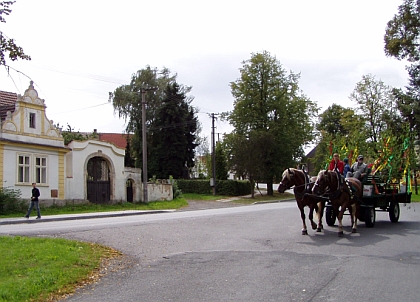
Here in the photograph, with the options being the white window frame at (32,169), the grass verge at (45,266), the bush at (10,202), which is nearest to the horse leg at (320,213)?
the grass verge at (45,266)

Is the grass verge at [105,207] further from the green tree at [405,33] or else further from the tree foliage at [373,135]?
the green tree at [405,33]

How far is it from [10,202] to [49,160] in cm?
496

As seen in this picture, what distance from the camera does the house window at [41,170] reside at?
32000mm

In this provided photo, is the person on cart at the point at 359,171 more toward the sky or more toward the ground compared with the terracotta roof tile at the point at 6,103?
more toward the ground

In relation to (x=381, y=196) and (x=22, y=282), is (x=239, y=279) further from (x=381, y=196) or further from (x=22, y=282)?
(x=381, y=196)

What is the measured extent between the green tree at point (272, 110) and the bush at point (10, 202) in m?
27.5

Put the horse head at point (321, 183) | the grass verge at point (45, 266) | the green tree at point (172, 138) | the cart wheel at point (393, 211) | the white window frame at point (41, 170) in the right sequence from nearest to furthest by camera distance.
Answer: the grass verge at point (45, 266) < the horse head at point (321, 183) < the cart wheel at point (393, 211) < the white window frame at point (41, 170) < the green tree at point (172, 138)

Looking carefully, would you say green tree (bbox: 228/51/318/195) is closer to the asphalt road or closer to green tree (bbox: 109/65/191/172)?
green tree (bbox: 109/65/191/172)

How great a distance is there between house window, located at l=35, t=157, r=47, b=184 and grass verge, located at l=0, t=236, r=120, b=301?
65.6ft

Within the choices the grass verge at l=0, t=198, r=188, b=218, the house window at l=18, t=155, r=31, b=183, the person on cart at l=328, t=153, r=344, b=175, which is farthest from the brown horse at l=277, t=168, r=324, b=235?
the house window at l=18, t=155, r=31, b=183

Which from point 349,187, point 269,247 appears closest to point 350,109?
point 349,187

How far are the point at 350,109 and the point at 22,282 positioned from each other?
51085mm

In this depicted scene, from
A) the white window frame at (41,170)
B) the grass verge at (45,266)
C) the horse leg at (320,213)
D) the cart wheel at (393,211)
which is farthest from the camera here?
the white window frame at (41,170)

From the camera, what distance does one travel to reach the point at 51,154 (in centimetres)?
3300
